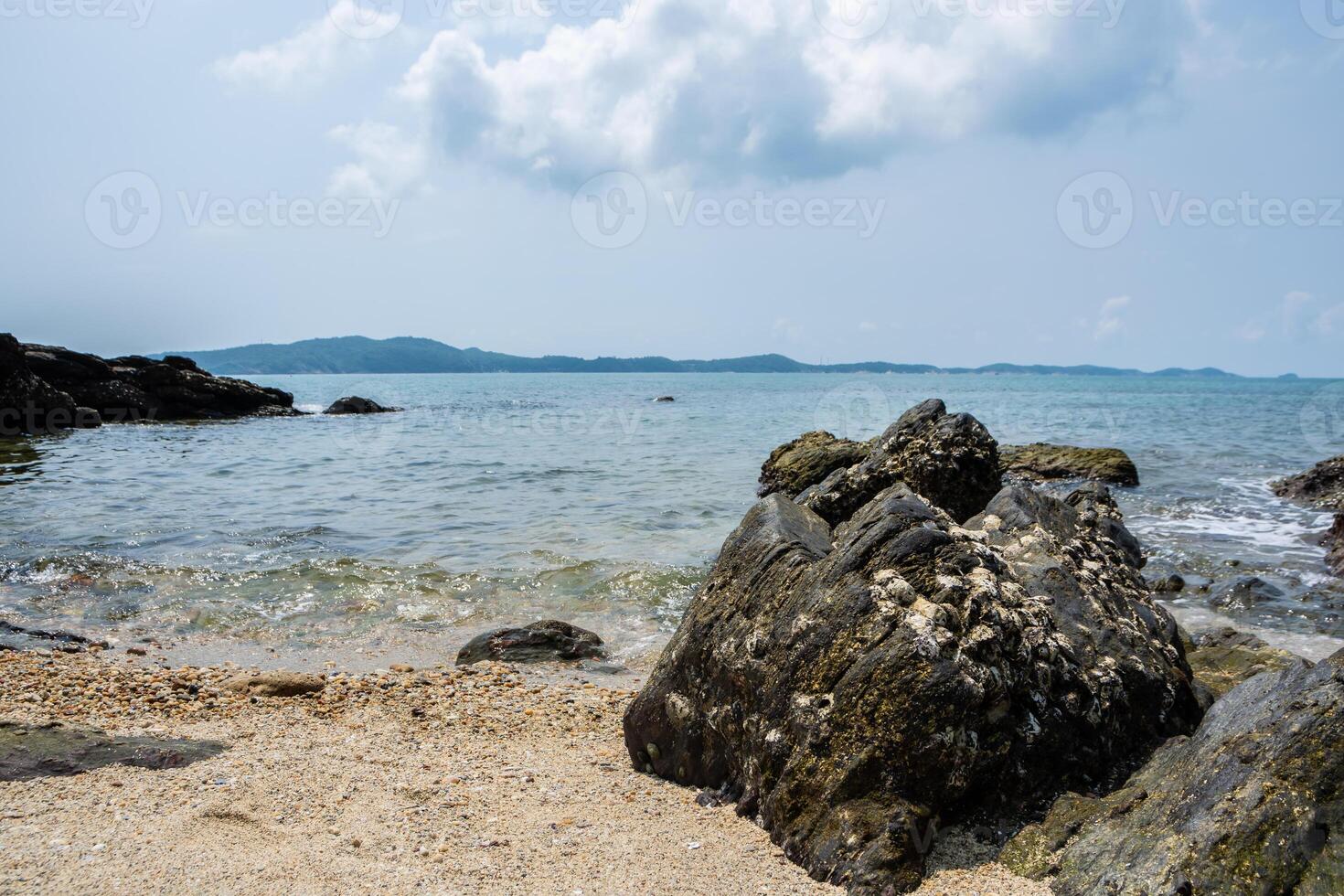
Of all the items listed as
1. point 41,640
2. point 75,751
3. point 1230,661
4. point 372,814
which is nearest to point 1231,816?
point 372,814

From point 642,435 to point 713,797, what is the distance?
35.3 metres

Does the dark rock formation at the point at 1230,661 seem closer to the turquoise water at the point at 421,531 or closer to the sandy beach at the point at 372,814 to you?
the turquoise water at the point at 421,531

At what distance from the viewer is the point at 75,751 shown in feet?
17.2

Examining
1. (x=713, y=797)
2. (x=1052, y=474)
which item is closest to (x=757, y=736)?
(x=713, y=797)

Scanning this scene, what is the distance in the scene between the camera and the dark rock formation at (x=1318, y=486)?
60.1 feet

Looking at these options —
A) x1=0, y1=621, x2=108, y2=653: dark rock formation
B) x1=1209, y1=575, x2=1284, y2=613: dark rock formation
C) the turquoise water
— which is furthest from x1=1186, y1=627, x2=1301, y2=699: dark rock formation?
x1=0, y1=621, x2=108, y2=653: dark rock formation

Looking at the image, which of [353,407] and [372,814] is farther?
[353,407]

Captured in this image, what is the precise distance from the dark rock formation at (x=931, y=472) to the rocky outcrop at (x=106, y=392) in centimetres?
3662

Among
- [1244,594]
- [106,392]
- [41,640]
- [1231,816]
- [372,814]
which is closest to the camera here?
[1231,816]

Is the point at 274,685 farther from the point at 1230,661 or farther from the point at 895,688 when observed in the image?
the point at 1230,661

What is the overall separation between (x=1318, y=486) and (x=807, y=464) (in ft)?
38.7

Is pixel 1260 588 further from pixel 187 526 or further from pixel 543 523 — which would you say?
pixel 187 526

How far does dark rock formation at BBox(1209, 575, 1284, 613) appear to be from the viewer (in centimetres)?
1096

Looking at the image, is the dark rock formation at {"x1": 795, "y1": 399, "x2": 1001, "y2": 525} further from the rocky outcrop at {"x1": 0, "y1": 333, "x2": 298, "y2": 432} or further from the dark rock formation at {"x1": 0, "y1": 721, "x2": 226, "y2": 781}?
the rocky outcrop at {"x1": 0, "y1": 333, "x2": 298, "y2": 432}
